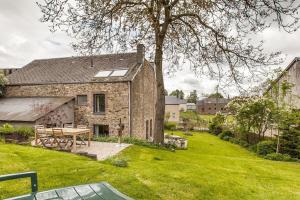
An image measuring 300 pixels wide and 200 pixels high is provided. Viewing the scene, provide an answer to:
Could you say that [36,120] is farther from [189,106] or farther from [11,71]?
[189,106]

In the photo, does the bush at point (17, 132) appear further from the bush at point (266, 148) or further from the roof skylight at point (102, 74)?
the bush at point (266, 148)

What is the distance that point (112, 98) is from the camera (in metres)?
→ 20.2

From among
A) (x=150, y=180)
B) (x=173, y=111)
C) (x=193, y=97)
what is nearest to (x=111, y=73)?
(x=150, y=180)

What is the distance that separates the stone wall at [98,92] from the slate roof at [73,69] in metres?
0.47

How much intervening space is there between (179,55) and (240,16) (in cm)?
488

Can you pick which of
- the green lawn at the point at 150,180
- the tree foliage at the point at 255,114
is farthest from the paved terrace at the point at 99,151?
the tree foliage at the point at 255,114

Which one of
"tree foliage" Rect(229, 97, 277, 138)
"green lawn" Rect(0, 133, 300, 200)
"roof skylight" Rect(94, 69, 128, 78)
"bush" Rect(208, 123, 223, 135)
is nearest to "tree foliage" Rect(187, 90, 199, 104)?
"bush" Rect(208, 123, 223, 135)

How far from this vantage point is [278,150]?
1955cm

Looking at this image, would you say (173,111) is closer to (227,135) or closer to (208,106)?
(227,135)

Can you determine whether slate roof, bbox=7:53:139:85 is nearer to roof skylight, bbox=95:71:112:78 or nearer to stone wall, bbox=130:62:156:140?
roof skylight, bbox=95:71:112:78

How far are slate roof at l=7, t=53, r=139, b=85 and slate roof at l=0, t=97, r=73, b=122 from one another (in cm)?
194

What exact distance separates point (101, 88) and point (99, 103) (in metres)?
1.36

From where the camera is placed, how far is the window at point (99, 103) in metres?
20.8

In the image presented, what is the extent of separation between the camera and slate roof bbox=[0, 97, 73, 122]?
1748 cm
